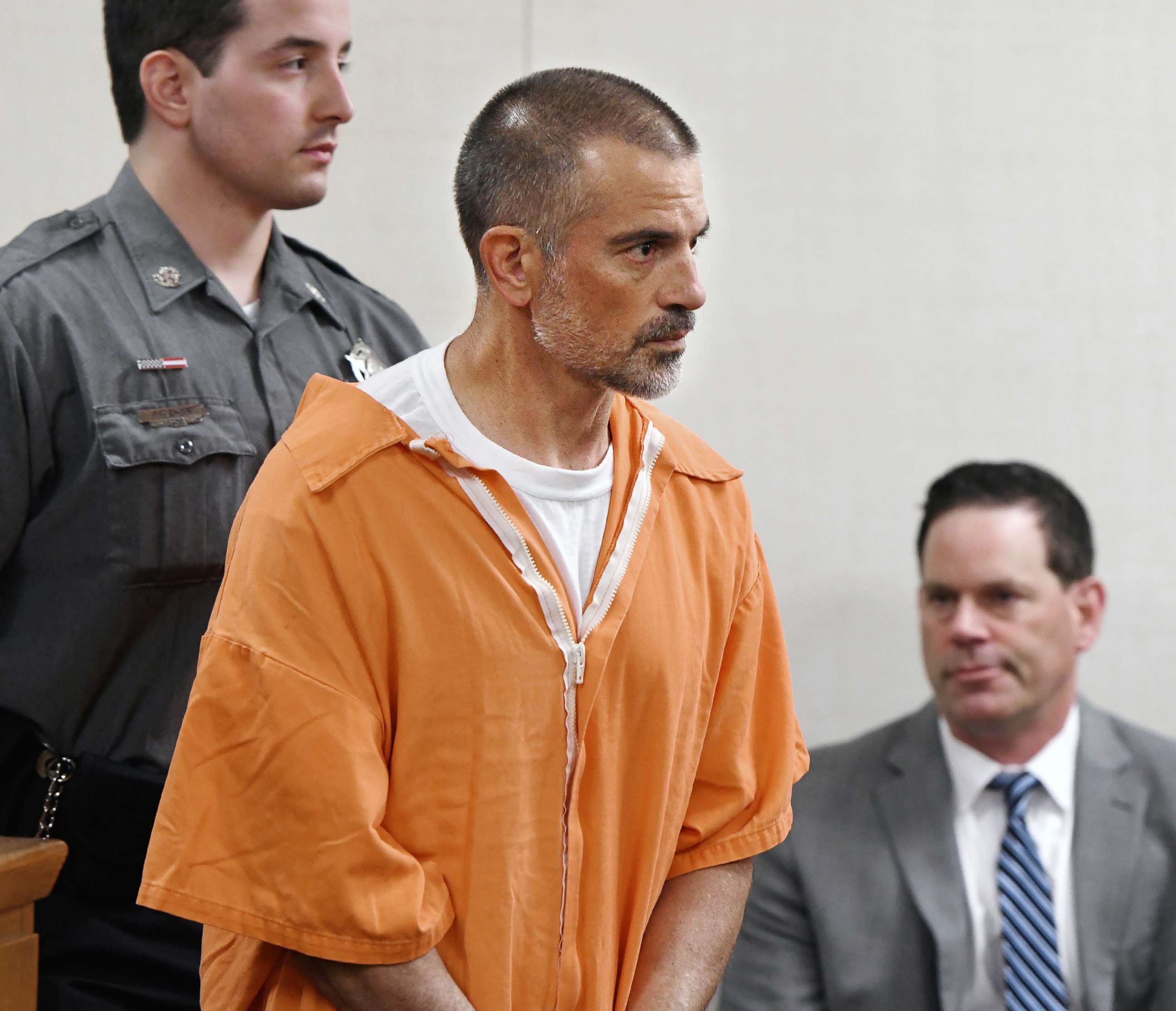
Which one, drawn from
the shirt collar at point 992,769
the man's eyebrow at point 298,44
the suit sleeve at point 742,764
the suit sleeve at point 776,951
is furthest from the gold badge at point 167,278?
the shirt collar at point 992,769

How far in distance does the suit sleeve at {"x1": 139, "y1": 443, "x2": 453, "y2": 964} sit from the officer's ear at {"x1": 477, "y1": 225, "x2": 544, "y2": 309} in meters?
0.22

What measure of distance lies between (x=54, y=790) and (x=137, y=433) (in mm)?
346

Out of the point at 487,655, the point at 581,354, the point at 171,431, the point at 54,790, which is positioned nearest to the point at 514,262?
the point at 581,354

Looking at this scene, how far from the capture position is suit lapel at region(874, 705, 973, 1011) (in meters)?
2.07

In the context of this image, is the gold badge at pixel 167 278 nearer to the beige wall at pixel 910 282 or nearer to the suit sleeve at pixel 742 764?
the suit sleeve at pixel 742 764

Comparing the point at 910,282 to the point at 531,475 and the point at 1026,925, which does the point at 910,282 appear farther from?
the point at 531,475

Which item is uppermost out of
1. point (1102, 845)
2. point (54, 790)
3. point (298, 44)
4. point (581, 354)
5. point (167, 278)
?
point (298, 44)

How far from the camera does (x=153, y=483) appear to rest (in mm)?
1405

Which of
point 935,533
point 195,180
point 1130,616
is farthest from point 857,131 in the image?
point 195,180

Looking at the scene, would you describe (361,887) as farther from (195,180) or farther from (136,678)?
(195,180)

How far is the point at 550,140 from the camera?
1.16 metres

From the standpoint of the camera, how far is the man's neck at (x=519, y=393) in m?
1.20

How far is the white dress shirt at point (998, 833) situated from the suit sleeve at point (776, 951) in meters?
0.23

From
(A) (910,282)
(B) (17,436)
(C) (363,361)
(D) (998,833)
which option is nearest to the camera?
(B) (17,436)
